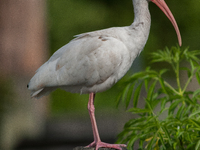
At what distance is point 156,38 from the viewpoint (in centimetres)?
739

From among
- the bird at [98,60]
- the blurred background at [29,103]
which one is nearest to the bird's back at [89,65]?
the bird at [98,60]

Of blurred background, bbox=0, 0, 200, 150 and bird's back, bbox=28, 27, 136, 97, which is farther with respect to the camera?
blurred background, bbox=0, 0, 200, 150

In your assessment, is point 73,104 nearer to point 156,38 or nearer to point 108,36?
point 156,38

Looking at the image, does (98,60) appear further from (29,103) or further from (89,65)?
(29,103)

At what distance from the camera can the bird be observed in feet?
5.95

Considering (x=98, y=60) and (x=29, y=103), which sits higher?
(x=98, y=60)

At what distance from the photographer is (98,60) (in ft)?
5.99

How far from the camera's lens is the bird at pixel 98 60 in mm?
1814

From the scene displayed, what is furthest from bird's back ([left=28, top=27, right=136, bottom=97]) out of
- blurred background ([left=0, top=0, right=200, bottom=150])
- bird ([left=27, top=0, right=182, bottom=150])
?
blurred background ([left=0, top=0, right=200, bottom=150])

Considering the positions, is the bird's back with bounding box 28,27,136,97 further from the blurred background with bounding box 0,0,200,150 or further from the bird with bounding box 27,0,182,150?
the blurred background with bounding box 0,0,200,150

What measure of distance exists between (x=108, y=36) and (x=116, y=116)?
448cm

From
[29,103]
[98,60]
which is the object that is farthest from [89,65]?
[29,103]

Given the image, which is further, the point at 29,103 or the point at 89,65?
the point at 29,103

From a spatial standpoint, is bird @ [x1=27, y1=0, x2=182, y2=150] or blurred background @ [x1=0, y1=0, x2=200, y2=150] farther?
blurred background @ [x1=0, y1=0, x2=200, y2=150]
